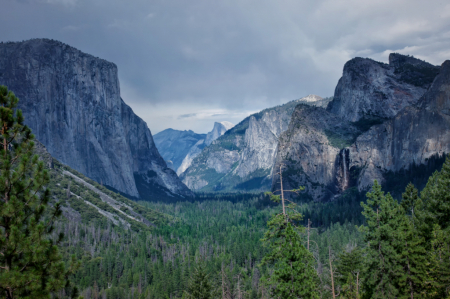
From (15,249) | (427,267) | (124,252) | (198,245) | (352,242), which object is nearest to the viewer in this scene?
(15,249)

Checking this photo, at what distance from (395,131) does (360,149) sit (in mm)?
25482

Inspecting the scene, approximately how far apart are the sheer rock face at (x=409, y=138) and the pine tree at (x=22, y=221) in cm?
15035

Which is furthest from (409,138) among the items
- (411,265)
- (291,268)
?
(291,268)

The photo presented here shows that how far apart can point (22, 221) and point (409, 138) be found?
16722 cm

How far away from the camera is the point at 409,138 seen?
494 feet

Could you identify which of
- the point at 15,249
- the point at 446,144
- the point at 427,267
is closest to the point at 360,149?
the point at 446,144

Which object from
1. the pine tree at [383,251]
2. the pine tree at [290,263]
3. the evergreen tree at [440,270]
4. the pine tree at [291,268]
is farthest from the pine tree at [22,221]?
the evergreen tree at [440,270]

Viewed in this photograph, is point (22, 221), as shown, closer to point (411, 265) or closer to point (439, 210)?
point (411, 265)

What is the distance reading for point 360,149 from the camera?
183125 mm

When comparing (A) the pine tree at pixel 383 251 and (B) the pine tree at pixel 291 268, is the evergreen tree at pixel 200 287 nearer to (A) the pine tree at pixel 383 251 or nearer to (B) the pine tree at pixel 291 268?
(B) the pine tree at pixel 291 268

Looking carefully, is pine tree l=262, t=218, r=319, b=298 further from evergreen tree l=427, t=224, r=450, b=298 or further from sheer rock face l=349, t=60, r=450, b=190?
sheer rock face l=349, t=60, r=450, b=190

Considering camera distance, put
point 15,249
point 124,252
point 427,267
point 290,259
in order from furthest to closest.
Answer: point 124,252
point 427,267
point 290,259
point 15,249

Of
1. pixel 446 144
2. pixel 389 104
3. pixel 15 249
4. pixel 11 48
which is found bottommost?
pixel 15 249

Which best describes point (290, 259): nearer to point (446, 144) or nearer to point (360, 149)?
point (446, 144)
